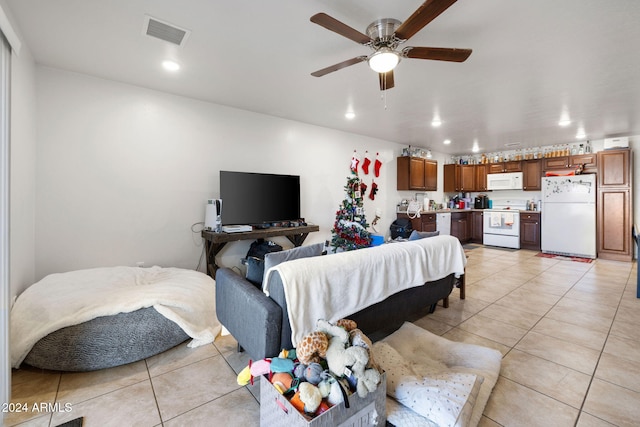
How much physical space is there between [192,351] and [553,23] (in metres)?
3.58

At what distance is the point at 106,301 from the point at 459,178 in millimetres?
7519

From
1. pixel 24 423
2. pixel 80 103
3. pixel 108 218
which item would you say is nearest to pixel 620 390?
pixel 24 423

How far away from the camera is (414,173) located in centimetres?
605

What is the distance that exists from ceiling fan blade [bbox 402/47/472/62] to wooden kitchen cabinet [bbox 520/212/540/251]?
5628 millimetres

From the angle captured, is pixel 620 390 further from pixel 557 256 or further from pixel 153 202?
pixel 557 256

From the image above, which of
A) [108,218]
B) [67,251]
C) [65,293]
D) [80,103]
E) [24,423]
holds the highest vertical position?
[80,103]

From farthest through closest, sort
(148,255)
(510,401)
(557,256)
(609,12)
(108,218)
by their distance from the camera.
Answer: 1. (557,256)
2. (148,255)
3. (108,218)
4. (609,12)
5. (510,401)

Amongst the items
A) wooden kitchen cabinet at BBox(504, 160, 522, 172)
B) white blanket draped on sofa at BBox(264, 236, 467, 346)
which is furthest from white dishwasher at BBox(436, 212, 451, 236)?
white blanket draped on sofa at BBox(264, 236, 467, 346)

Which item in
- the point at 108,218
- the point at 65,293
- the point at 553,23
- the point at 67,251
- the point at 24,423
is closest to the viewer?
the point at 24,423

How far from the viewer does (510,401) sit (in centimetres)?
162

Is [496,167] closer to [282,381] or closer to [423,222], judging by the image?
[423,222]

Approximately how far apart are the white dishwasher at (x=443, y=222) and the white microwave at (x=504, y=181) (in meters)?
1.36

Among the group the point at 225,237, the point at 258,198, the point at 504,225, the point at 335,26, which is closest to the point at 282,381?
the point at 335,26

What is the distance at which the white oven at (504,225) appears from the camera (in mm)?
6250
